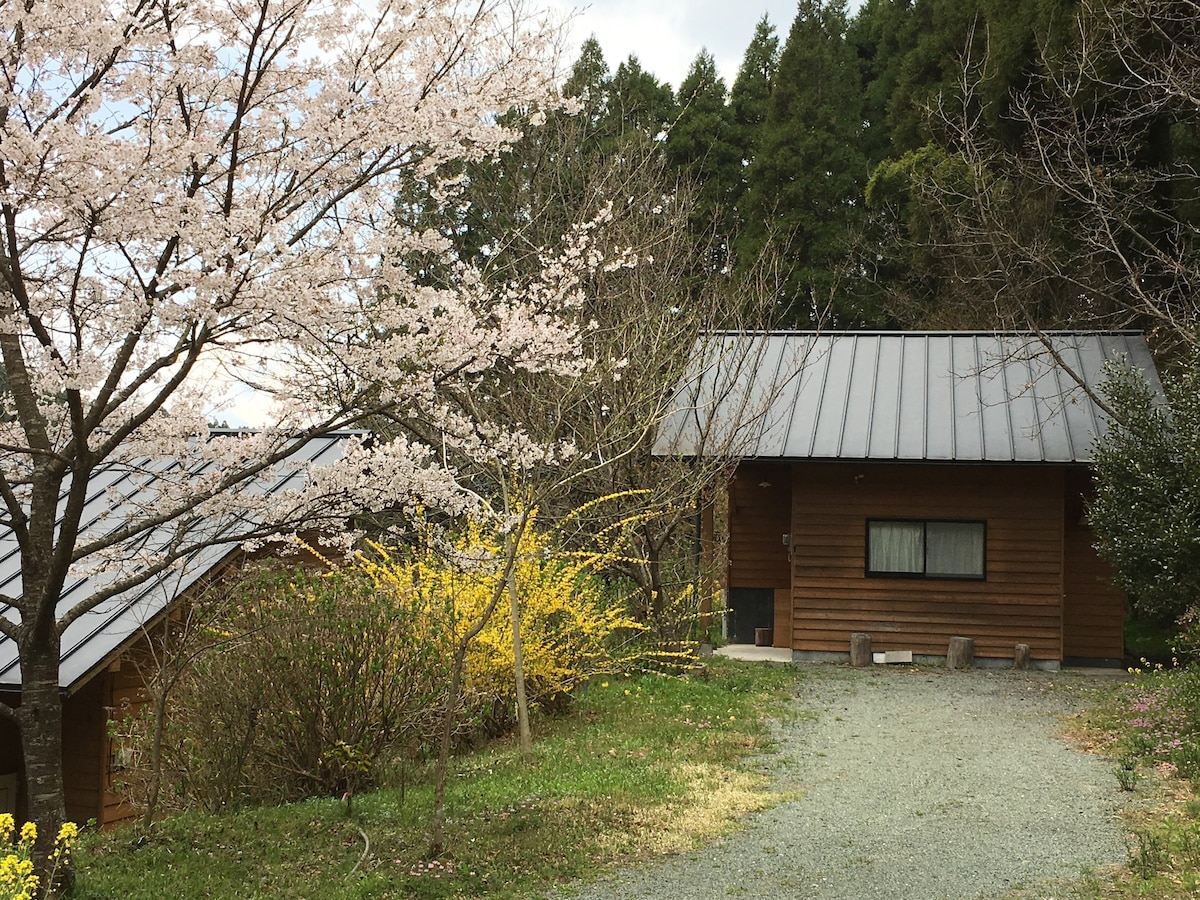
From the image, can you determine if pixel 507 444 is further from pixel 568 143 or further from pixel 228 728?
pixel 568 143

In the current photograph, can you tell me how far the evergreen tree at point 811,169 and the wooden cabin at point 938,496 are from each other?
1315cm

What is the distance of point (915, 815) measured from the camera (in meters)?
7.73

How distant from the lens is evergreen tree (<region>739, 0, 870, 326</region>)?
1186 inches

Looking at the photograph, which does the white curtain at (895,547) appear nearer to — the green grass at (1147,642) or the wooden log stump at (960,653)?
the wooden log stump at (960,653)

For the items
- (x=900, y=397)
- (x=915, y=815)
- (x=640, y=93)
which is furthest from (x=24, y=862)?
(x=640, y=93)

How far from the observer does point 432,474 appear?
6.98m

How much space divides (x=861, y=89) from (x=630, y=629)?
25.8 metres

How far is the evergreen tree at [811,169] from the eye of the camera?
30125 mm

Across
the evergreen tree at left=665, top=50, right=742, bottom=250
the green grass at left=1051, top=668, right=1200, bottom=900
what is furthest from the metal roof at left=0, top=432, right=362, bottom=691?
the evergreen tree at left=665, top=50, right=742, bottom=250

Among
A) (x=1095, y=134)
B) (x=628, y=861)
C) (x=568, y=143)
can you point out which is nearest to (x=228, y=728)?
(x=628, y=861)

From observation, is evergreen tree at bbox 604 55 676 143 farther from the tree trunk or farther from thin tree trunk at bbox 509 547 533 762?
the tree trunk

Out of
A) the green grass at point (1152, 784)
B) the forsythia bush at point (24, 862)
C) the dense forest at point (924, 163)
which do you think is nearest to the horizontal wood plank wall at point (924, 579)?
the green grass at point (1152, 784)

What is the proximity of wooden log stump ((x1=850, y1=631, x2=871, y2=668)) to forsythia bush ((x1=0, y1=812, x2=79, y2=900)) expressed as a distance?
11.4 m

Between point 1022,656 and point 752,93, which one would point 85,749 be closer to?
point 1022,656
